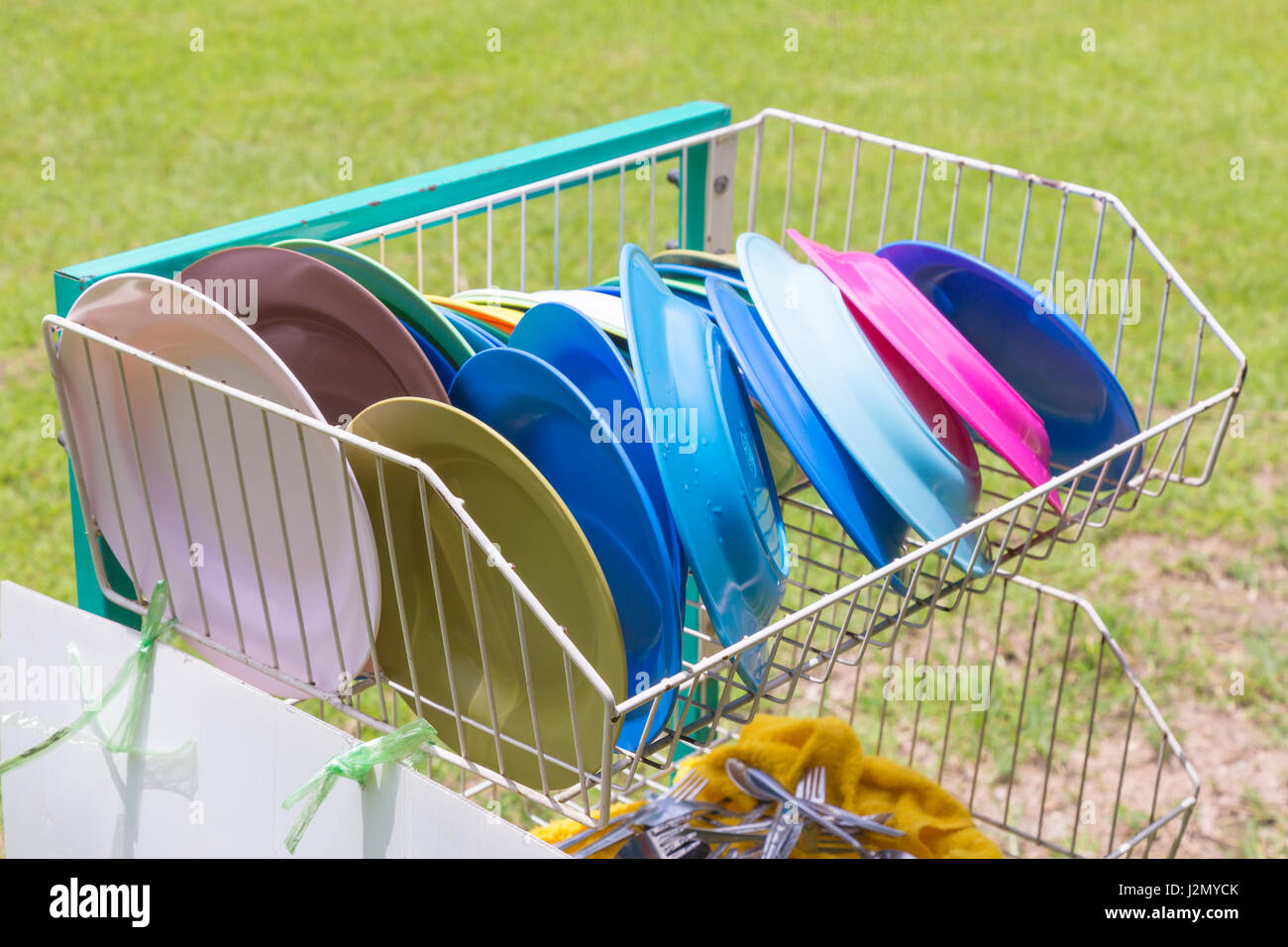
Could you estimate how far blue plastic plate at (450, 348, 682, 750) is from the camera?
1013mm

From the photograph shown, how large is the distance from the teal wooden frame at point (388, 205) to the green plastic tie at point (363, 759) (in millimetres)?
343

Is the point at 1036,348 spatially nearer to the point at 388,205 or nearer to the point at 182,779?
the point at 388,205

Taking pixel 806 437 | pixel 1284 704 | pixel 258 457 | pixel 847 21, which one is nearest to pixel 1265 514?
pixel 1284 704

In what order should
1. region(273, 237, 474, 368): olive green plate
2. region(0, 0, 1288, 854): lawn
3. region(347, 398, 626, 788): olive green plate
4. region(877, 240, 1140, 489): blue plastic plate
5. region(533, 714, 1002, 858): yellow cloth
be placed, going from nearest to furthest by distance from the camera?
region(347, 398, 626, 788): olive green plate
region(273, 237, 474, 368): olive green plate
region(877, 240, 1140, 489): blue plastic plate
region(533, 714, 1002, 858): yellow cloth
region(0, 0, 1288, 854): lawn

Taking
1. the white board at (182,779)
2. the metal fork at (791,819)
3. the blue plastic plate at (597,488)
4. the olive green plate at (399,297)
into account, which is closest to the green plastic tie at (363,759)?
the white board at (182,779)

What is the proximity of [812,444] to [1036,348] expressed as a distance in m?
0.39

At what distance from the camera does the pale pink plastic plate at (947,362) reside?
116 centimetres

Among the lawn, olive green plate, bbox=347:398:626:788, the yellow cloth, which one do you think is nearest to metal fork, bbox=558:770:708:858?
the yellow cloth

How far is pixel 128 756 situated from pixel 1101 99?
497 centimetres

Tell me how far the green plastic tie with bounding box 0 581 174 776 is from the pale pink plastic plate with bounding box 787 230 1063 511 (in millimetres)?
645

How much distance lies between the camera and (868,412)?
1.12 m

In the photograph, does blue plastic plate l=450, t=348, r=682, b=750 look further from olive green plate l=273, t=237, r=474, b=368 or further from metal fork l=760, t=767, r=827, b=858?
metal fork l=760, t=767, r=827, b=858

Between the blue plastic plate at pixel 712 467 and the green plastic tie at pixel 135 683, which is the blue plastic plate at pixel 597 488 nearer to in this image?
the blue plastic plate at pixel 712 467
